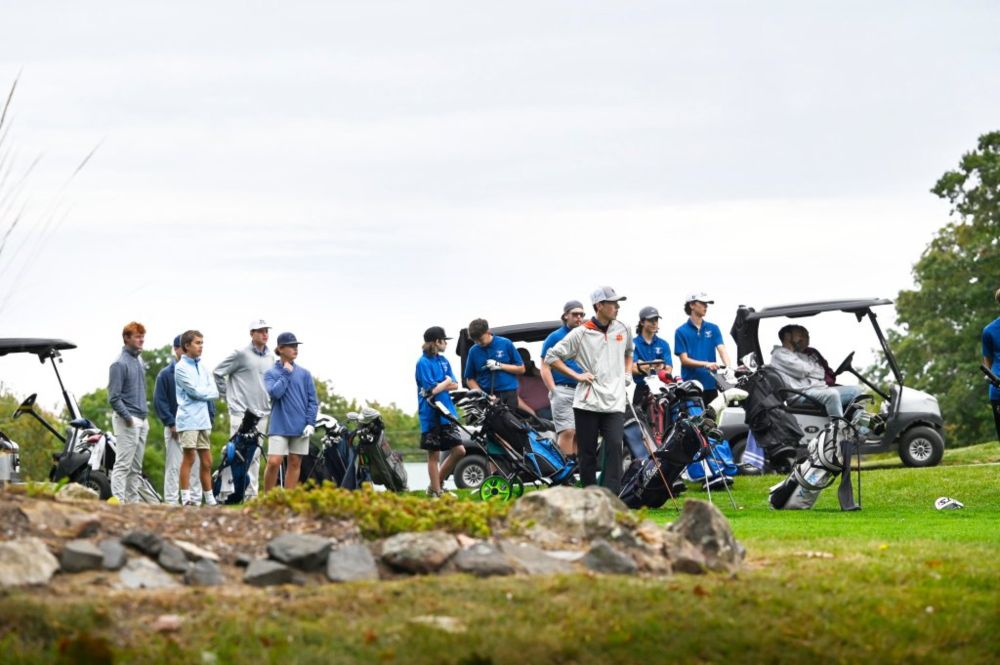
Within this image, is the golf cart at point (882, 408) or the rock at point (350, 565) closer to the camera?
the rock at point (350, 565)

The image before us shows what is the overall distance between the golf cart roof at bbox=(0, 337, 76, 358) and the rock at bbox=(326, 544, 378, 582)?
539 inches

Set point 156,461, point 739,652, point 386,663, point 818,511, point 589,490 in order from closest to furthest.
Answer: point 386,663
point 739,652
point 589,490
point 818,511
point 156,461

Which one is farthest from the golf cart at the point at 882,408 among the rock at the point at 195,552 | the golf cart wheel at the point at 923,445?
the rock at the point at 195,552

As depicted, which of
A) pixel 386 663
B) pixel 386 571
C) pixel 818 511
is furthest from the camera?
pixel 818 511

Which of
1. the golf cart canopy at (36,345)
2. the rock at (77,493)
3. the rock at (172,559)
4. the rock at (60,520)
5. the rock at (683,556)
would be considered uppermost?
the golf cart canopy at (36,345)

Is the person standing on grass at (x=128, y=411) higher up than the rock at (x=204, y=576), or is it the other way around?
the person standing on grass at (x=128, y=411)

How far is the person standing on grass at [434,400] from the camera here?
66.2ft

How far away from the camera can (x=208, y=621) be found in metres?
8.55

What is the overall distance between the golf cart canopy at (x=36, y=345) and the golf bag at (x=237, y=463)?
2.66 m

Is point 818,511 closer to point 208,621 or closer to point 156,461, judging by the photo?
point 208,621

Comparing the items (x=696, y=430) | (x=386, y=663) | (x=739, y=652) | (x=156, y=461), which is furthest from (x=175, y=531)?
(x=156, y=461)

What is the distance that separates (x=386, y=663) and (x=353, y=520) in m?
2.37

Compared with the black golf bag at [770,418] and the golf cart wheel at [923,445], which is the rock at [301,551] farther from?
the golf cart wheel at [923,445]

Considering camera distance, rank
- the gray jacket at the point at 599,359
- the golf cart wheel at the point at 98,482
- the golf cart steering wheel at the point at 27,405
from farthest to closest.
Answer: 1. the golf cart steering wheel at the point at 27,405
2. the golf cart wheel at the point at 98,482
3. the gray jacket at the point at 599,359
